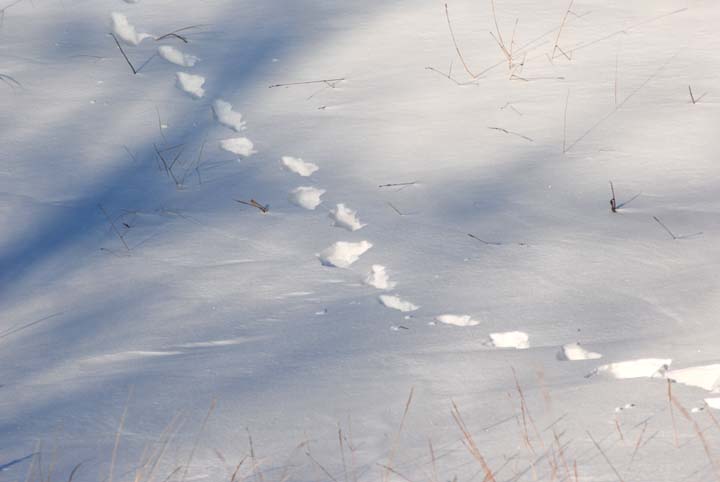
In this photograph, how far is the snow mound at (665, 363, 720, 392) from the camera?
174cm

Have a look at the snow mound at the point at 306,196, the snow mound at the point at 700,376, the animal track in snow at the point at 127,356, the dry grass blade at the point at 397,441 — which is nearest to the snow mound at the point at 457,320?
the dry grass blade at the point at 397,441

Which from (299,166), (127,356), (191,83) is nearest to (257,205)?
(299,166)

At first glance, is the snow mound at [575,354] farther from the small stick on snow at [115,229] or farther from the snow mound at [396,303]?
the small stick on snow at [115,229]

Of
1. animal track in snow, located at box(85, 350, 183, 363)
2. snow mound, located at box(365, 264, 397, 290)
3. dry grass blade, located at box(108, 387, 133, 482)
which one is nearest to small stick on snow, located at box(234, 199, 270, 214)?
snow mound, located at box(365, 264, 397, 290)

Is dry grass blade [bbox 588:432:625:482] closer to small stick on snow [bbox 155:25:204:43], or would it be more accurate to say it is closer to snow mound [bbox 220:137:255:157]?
snow mound [bbox 220:137:255:157]

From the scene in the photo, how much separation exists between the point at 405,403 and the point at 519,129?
5.02ft

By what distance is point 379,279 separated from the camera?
7.67 ft

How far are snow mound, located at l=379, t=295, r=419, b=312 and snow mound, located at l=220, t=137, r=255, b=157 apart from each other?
102 centimetres

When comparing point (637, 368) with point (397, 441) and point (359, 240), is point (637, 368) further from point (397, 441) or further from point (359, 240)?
point (359, 240)

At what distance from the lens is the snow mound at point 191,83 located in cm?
344

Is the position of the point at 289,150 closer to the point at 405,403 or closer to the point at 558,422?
the point at 405,403

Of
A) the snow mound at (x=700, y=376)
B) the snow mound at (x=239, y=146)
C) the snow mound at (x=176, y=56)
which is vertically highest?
the snow mound at (x=176, y=56)

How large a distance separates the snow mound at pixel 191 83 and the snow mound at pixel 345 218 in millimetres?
1022

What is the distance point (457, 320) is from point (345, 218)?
65 cm
